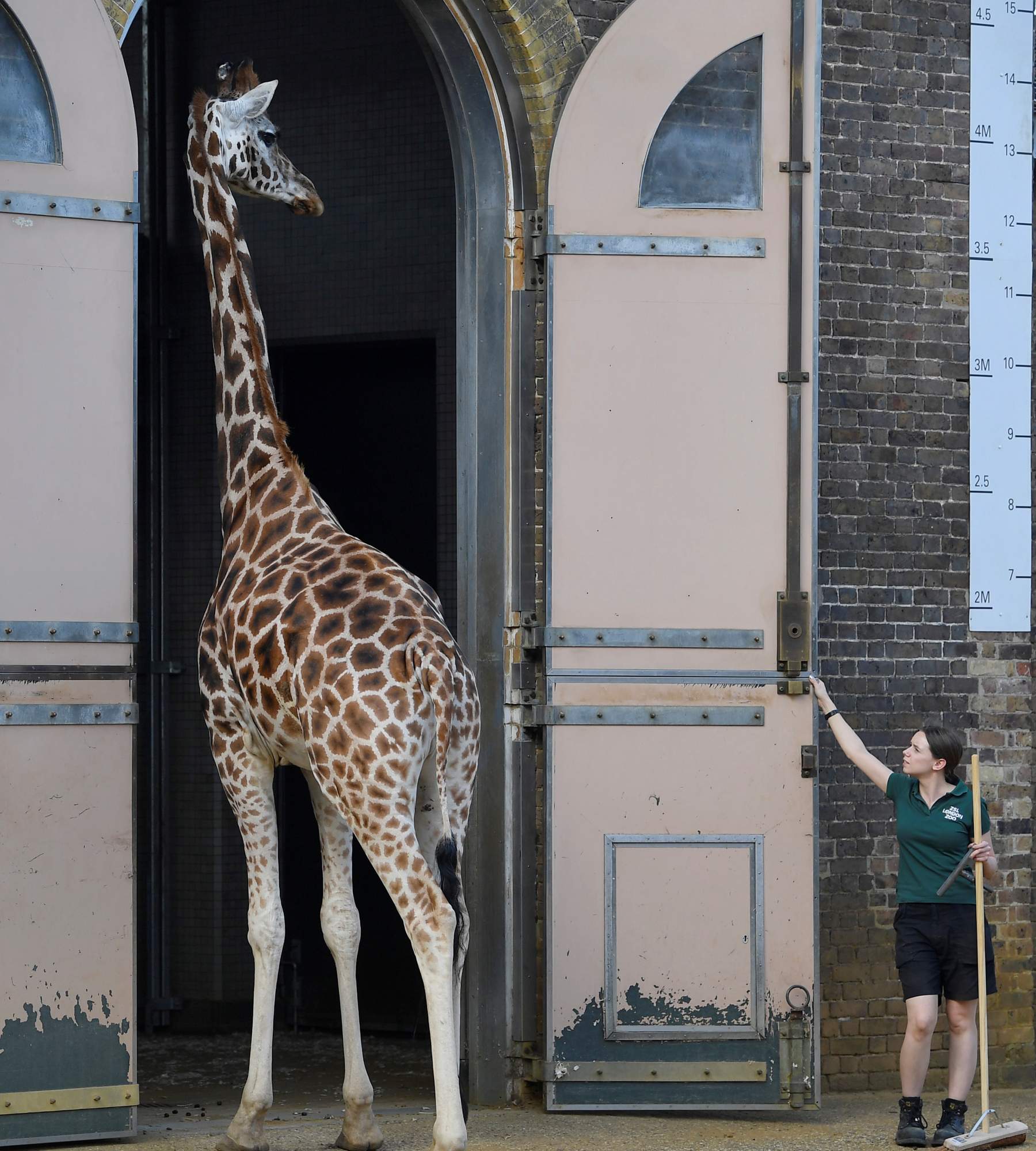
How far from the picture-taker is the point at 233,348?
618cm

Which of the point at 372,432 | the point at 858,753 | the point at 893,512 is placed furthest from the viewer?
the point at 372,432

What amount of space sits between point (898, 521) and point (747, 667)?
1153mm

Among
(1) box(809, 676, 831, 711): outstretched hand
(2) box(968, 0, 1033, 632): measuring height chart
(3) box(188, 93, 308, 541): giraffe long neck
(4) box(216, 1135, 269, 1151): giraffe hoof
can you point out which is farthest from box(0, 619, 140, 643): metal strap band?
(2) box(968, 0, 1033, 632): measuring height chart

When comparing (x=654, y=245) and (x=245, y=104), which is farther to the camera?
(x=654, y=245)

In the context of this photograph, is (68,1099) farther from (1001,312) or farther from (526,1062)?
(1001,312)

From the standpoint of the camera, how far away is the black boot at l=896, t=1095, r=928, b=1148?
19.6 ft

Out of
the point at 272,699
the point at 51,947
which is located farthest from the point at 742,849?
the point at 51,947

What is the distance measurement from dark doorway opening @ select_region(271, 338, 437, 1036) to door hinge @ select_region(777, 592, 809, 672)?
2714 millimetres

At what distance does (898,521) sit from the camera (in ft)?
24.0

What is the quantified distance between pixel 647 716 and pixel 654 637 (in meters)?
0.29

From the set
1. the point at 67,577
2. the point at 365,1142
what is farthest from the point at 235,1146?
the point at 67,577

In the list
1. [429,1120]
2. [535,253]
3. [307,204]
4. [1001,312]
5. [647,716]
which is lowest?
[429,1120]

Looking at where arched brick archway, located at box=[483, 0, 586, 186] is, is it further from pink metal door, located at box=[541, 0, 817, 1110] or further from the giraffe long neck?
the giraffe long neck

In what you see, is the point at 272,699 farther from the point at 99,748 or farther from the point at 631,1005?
the point at 631,1005
